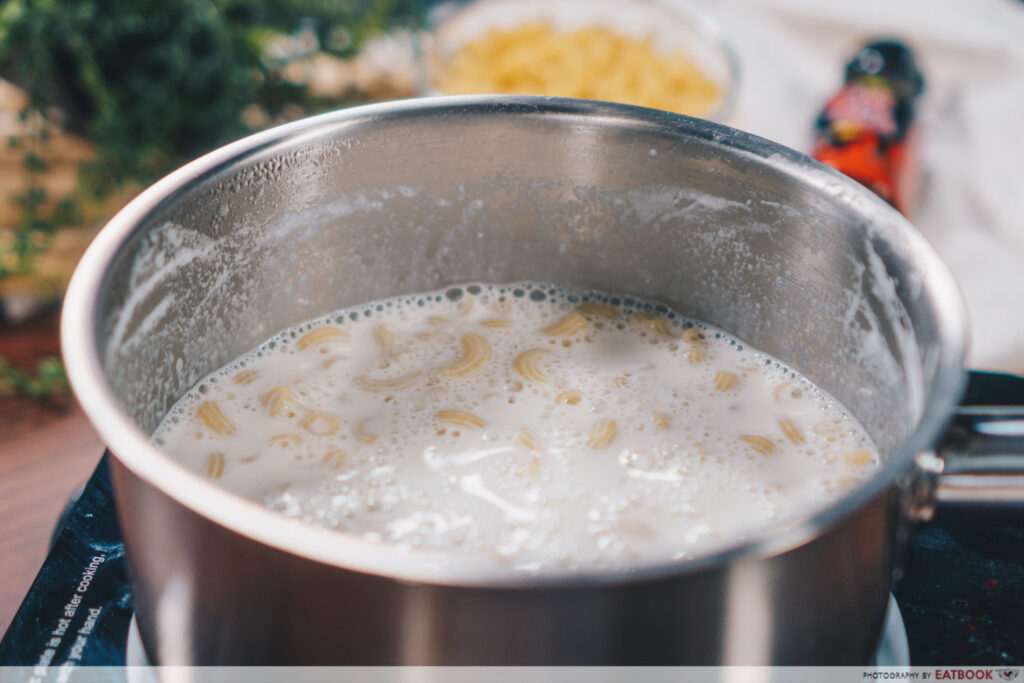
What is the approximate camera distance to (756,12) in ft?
5.93

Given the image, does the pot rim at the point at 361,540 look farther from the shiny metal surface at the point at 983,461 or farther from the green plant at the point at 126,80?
the green plant at the point at 126,80

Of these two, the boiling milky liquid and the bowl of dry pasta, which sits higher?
the bowl of dry pasta

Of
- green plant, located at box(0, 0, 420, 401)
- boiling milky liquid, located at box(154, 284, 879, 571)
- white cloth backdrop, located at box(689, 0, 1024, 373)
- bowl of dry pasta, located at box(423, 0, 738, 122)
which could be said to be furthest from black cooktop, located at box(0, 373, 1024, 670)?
bowl of dry pasta, located at box(423, 0, 738, 122)

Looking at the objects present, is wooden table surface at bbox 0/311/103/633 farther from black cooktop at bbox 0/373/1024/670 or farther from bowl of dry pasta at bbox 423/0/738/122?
bowl of dry pasta at bbox 423/0/738/122

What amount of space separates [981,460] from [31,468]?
0.87 metres

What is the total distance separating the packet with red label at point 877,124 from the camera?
129cm

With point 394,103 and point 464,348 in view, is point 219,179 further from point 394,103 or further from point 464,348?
point 464,348

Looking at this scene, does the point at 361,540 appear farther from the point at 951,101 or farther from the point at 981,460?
the point at 951,101

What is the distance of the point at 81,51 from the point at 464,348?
67 cm

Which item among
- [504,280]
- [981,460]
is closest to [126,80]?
[504,280]

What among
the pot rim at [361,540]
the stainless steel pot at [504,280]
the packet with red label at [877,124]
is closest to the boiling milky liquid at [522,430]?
the stainless steel pot at [504,280]

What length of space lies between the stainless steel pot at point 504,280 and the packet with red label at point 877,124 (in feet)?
1.91

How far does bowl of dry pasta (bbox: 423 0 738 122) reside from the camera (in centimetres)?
145

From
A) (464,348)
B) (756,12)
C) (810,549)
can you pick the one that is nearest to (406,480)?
(464,348)
